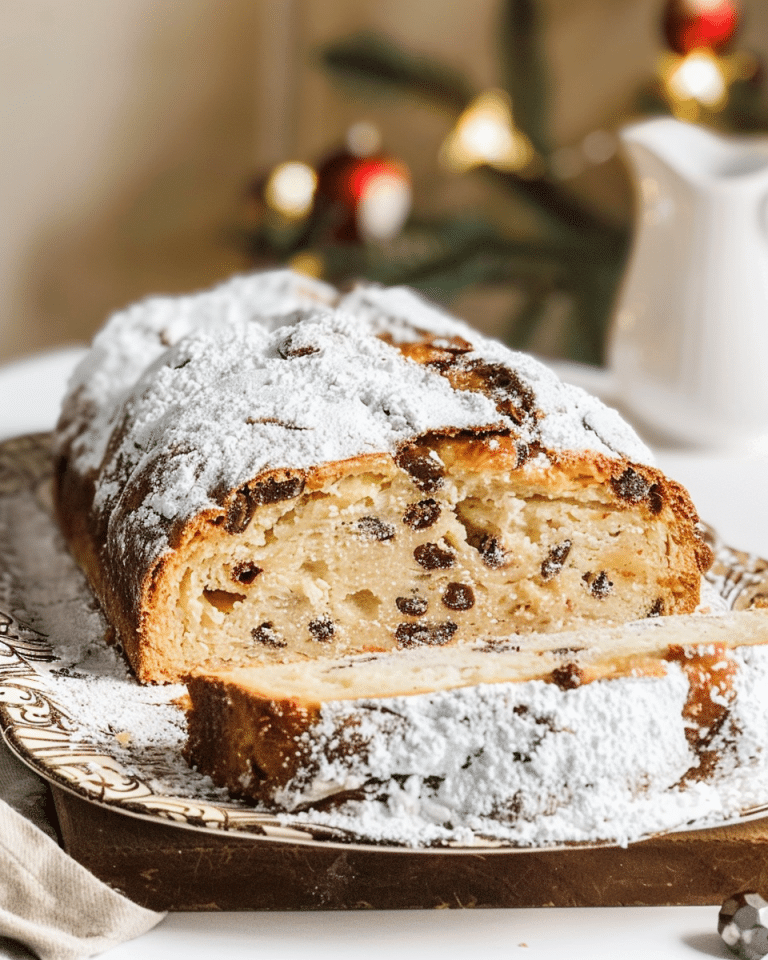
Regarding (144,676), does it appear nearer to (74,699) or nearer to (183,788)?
(74,699)

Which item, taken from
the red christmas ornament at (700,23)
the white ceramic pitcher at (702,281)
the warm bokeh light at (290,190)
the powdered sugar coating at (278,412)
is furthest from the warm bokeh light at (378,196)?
the powdered sugar coating at (278,412)

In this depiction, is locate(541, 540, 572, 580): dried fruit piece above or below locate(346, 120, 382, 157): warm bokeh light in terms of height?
below

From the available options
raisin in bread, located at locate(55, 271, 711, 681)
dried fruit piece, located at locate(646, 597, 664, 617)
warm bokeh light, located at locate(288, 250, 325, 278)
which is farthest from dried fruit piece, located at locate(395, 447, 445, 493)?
warm bokeh light, located at locate(288, 250, 325, 278)

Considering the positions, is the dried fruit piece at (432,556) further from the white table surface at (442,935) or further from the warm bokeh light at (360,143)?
the warm bokeh light at (360,143)

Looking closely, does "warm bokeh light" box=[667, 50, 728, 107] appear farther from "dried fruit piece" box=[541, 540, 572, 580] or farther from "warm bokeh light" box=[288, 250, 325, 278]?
"dried fruit piece" box=[541, 540, 572, 580]

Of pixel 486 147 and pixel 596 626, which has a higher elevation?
pixel 486 147

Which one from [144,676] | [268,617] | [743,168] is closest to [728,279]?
[743,168]
